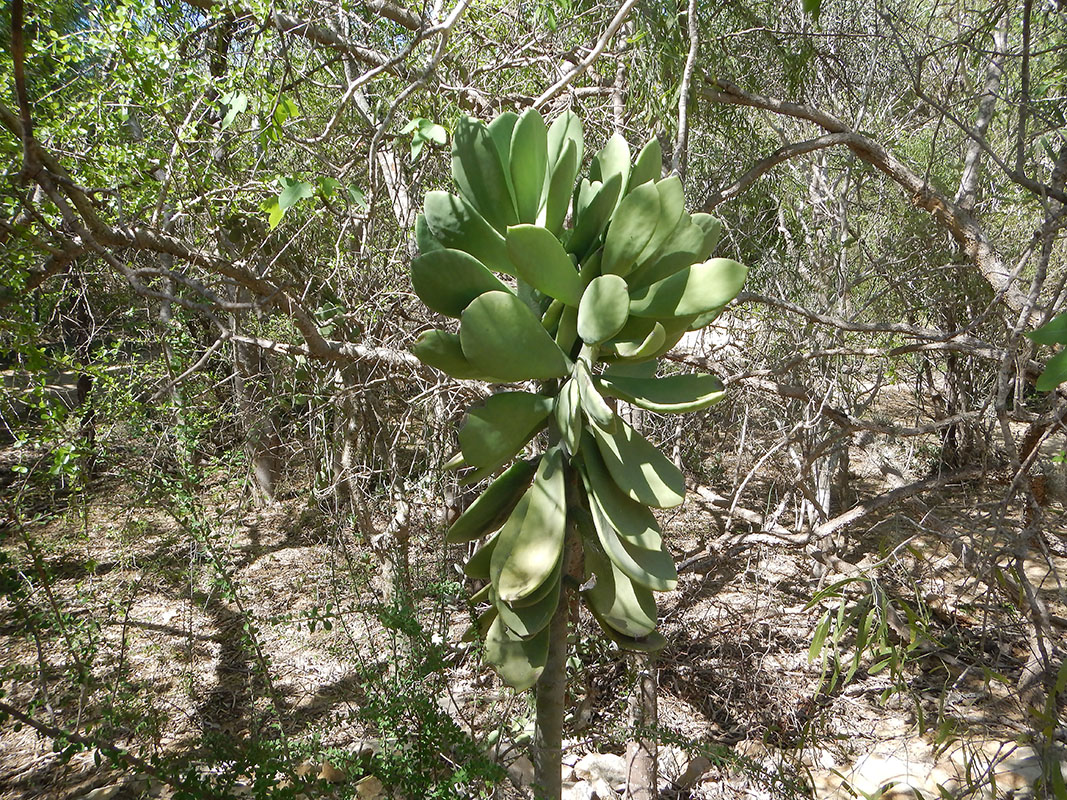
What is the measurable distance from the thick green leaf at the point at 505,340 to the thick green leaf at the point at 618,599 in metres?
0.40

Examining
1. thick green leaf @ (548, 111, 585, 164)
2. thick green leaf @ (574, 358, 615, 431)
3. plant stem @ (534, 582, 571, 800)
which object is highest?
thick green leaf @ (548, 111, 585, 164)

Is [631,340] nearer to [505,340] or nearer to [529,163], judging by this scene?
[505,340]

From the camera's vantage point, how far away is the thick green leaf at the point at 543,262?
113cm

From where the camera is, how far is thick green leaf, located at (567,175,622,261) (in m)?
1.32

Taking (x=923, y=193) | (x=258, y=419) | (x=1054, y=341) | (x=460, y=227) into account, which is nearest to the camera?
(x=1054, y=341)

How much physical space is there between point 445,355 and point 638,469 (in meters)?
0.40

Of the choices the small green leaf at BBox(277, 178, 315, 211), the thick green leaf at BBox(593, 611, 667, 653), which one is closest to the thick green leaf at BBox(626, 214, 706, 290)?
the thick green leaf at BBox(593, 611, 667, 653)

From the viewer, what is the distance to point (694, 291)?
49.1 inches

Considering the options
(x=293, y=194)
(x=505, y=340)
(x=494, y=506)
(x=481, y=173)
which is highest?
(x=293, y=194)

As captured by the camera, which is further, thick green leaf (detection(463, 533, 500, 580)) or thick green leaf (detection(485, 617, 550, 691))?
thick green leaf (detection(463, 533, 500, 580))

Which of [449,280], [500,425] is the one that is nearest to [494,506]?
[500,425]

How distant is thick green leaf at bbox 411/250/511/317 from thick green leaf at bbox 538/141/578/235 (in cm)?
18

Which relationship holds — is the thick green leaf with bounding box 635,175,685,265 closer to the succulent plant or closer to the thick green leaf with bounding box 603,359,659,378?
the succulent plant

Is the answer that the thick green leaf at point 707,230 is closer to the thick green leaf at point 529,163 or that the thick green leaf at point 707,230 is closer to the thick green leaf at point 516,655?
the thick green leaf at point 529,163
